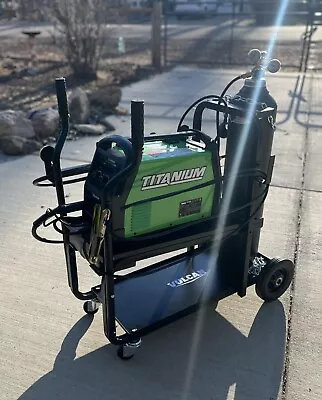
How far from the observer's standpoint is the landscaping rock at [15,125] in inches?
193

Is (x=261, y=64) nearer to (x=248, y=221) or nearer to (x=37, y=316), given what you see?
(x=248, y=221)

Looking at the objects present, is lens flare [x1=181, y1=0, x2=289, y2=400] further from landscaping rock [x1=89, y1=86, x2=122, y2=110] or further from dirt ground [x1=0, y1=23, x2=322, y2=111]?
dirt ground [x1=0, y1=23, x2=322, y2=111]

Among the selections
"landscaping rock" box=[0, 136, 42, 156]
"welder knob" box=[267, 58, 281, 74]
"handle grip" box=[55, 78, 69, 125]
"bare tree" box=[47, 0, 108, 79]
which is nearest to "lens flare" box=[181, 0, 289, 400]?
"welder knob" box=[267, 58, 281, 74]

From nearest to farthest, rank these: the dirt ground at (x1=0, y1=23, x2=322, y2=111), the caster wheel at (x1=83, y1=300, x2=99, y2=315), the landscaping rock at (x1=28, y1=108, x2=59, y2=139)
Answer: the caster wheel at (x1=83, y1=300, x2=99, y2=315)
the landscaping rock at (x1=28, y1=108, x2=59, y2=139)
the dirt ground at (x1=0, y1=23, x2=322, y2=111)

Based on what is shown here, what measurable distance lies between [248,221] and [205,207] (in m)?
0.28

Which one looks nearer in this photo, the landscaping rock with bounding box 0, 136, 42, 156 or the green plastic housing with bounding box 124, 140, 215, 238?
the green plastic housing with bounding box 124, 140, 215, 238

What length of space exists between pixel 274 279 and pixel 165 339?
2.30 feet

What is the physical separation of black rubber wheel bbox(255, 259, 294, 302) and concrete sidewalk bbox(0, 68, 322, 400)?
0.07 metres

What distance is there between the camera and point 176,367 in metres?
2.17

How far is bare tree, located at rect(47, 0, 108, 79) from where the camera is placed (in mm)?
8711

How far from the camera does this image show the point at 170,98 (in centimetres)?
743

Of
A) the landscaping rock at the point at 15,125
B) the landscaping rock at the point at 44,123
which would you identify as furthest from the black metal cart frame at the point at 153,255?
the landscaping rock at the point at 44,123

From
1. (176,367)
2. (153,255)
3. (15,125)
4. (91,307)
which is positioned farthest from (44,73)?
(176,367)

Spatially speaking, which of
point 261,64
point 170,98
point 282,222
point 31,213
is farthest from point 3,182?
point 170,98
